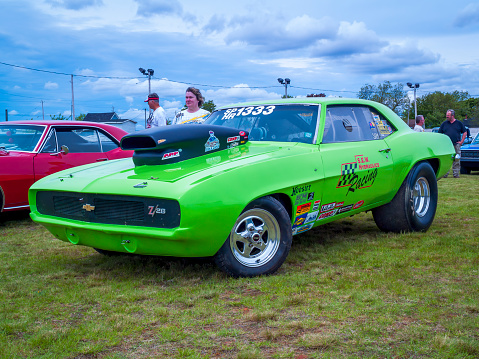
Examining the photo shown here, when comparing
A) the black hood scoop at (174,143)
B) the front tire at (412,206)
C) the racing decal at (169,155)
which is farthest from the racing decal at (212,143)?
the front tire at (412,206)

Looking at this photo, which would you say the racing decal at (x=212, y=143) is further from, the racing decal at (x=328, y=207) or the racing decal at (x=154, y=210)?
the racing decal at (x=328, y=207)

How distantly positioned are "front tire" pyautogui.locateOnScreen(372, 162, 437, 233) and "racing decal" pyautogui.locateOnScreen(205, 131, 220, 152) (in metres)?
2.19

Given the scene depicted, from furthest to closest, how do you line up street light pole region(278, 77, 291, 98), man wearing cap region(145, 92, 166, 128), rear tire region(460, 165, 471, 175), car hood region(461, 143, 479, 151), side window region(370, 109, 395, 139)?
1. street light pole region(278, 77, 291, 98)
2. rear tire region(460, 165, 471, 175)
3. car hood region(461, 143, 479, 151)
4. man wearing cap region(145, 92, 166, 128)
5. side window region(370, 109, 395, 139)

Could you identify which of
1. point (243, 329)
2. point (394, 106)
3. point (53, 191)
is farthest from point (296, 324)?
point (394, 106)

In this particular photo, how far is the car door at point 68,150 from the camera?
661cm

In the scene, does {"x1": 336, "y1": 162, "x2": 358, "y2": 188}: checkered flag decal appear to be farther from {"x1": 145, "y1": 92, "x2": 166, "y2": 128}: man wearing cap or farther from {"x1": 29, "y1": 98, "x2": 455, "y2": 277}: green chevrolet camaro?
{"x1": 145, "y1": 92, "x2": 166, "y2": 128}: man wearing cap

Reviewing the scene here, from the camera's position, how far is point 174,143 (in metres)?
4.10

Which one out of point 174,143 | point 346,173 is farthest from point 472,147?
point 174,143

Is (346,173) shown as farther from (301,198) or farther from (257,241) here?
(257,241)

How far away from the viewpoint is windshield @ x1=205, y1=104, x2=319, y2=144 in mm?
4664

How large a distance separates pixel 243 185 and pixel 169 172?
58 cm

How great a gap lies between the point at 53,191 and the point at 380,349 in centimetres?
281

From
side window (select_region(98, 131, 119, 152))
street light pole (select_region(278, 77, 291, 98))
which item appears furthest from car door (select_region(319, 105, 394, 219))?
street light pole (select_region(278, 77, 291, 98))

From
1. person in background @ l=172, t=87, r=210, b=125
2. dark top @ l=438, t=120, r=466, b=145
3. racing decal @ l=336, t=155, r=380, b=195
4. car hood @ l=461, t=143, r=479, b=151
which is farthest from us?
car hood @ l=461, t=143, r=479, b=151
